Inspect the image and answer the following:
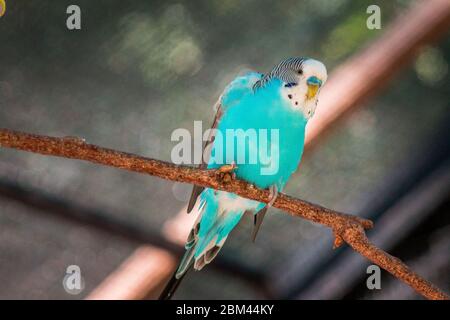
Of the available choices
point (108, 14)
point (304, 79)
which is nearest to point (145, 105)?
point (108, 14)

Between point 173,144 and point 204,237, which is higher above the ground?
point 173,144

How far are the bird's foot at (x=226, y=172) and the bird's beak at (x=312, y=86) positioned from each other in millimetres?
510

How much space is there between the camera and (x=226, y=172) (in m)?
2.12

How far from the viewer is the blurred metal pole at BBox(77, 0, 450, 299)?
2.71 metres

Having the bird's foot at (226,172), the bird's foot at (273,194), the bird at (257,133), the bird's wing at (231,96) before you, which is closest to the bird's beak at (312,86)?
the bird at (257,133)

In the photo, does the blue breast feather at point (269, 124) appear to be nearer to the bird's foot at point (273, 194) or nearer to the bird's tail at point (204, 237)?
the bird's foot at point (273, 194)

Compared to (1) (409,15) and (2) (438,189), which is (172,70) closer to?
(1) (409,15)

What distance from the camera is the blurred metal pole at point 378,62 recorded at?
271cm

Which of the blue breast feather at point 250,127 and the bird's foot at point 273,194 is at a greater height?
the blue breast feather at point 250,127

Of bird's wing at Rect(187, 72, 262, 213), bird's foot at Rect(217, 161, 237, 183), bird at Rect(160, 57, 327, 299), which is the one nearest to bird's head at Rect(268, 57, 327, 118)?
bird at Rect(160, 57, 327, 299)

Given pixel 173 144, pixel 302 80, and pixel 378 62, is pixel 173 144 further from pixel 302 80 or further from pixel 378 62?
pixel 378 62

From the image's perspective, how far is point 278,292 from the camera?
312 cm

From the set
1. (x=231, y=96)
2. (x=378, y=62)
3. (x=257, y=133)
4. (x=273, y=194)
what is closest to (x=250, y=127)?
(x=257, y=133)

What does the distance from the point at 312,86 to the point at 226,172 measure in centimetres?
54
